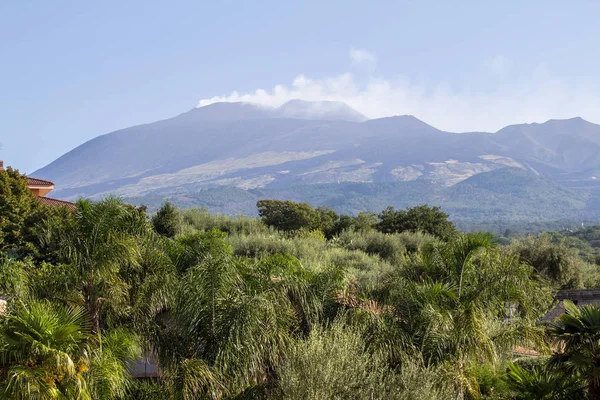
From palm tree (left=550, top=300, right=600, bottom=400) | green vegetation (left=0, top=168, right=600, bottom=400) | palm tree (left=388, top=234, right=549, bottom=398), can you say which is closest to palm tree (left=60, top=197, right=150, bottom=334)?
green vegetation (left=0, top=168, right=600, bottom=400)

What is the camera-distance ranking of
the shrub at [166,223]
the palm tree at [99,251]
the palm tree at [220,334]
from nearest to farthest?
the palm tree at [220,334] < the palm tree at [99,251] < the shrub at [166,223]

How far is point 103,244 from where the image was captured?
13.5 meters

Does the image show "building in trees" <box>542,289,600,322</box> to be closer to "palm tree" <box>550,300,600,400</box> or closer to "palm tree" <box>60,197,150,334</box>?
"palm tree" <box>550,300,600,400</box>

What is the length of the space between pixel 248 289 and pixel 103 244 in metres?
3.42

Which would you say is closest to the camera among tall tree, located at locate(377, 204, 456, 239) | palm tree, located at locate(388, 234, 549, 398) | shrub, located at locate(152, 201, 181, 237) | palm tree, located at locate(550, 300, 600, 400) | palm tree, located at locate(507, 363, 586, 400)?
palm tree, located at locate(550, 300, 600, 400)

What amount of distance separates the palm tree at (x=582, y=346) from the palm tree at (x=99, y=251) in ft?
27.2

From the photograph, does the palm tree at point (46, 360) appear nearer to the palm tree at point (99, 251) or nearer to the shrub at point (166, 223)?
the palm tree at point (99, 251)

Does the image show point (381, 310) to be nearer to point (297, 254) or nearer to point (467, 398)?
point (467, 398)

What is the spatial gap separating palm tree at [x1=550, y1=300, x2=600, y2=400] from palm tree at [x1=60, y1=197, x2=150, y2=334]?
8.29m

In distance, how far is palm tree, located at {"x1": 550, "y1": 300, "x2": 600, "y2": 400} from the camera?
1095cm

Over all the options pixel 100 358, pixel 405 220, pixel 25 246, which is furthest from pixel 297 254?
pixel 100 358

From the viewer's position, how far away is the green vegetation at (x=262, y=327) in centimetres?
1101

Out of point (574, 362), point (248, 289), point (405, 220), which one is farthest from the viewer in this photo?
point (405, 220)

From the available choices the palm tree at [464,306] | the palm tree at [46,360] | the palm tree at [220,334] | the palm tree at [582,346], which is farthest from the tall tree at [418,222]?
the palm tree at [46,360]
